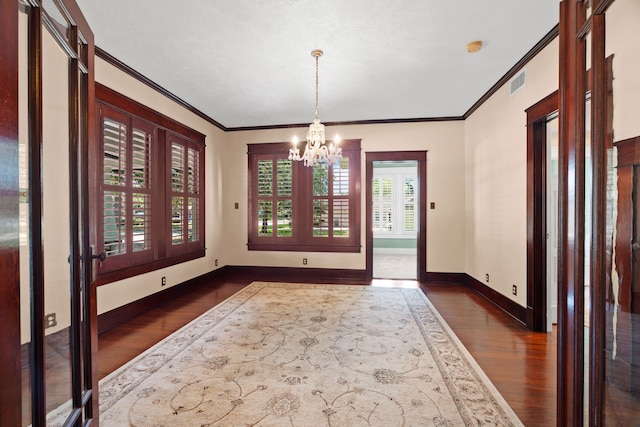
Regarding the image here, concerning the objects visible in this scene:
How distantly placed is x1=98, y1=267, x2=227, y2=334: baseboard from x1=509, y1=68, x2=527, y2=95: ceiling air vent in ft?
16.7

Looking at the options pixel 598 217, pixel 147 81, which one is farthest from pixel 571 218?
pixel 147 81

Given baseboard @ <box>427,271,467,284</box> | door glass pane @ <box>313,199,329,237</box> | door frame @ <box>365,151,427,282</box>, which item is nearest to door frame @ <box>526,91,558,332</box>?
baseboard @ <box>427,271,467,284</box>

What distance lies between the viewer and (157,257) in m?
3.76

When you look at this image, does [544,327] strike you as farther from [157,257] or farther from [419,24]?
[157,257]

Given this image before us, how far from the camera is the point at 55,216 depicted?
111 centimetres

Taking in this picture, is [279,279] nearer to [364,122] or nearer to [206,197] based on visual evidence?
[206,197]

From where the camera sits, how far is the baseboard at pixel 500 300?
10.4 ft

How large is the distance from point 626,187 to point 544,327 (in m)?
2.80

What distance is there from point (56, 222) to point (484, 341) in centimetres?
330

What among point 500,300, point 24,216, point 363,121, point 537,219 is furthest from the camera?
point 363,121

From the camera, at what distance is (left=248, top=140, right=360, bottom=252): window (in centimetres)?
518

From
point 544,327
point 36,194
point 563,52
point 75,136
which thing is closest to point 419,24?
point 563,52

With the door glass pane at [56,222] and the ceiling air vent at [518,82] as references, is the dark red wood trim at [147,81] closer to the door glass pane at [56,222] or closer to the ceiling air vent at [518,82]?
the door glass pane at [56,222]

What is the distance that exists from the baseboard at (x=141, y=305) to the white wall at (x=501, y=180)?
444cm
